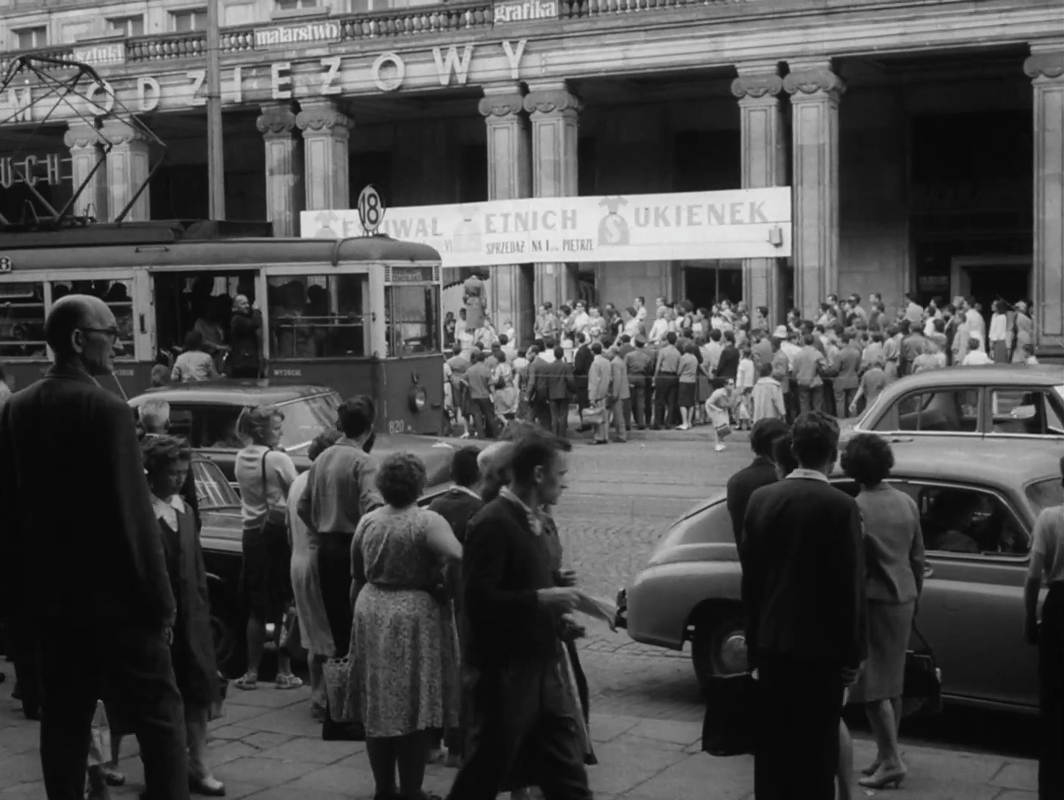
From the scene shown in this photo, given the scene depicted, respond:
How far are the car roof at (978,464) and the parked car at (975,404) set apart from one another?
247 cm

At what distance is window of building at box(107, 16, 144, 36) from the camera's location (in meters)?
47.4

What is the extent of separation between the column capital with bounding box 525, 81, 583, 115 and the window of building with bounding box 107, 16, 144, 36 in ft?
56.8

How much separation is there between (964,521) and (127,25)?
4258 centimetres

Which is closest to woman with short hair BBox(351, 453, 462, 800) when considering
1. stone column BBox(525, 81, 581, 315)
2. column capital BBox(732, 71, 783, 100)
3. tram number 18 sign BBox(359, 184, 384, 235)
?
tram number 18 sign BBox(359, 184, 384, 235)

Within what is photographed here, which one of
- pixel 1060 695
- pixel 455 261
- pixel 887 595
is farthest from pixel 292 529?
pixel 455 261

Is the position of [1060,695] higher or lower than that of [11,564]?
lower

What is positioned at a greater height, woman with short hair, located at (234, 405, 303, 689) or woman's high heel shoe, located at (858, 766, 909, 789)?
woman with short hair, located at (234, 405, 303, 689)

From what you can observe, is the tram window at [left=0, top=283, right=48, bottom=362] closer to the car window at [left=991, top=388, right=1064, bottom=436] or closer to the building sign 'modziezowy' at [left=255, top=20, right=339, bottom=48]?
the car window at [left=991, top=388, right=1064, bottom=436]

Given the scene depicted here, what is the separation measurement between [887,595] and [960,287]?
30286mm

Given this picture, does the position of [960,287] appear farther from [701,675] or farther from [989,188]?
[701,675]

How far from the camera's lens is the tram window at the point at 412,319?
69.5 ft

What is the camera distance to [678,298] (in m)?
39.5

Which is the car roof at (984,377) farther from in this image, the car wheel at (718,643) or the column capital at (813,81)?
the column capital at (813,81)

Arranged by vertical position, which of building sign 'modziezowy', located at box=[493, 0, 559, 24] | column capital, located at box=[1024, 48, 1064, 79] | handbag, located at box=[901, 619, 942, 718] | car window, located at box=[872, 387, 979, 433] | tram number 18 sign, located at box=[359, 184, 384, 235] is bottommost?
handbag, located at box=[901, 619, 942, 718]
